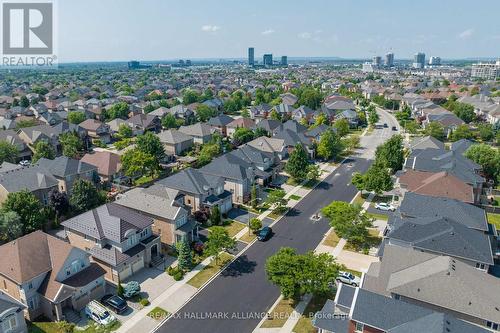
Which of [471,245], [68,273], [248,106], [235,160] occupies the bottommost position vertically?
[68,273]

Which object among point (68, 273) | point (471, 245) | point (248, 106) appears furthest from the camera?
point (248, 106)

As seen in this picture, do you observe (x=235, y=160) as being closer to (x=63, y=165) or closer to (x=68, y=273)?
(x=63, y=165)

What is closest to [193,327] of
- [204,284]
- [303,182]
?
[204,284]

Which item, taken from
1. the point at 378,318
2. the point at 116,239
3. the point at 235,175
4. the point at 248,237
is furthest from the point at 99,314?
the point at 235,175

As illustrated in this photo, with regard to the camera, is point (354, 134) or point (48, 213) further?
point (354, 134)

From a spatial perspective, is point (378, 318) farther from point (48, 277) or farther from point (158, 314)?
point (48, 277)

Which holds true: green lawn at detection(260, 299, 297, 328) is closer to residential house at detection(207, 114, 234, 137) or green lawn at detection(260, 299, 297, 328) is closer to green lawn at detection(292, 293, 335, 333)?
green lawn at detection(292, 293, 335, 333)
